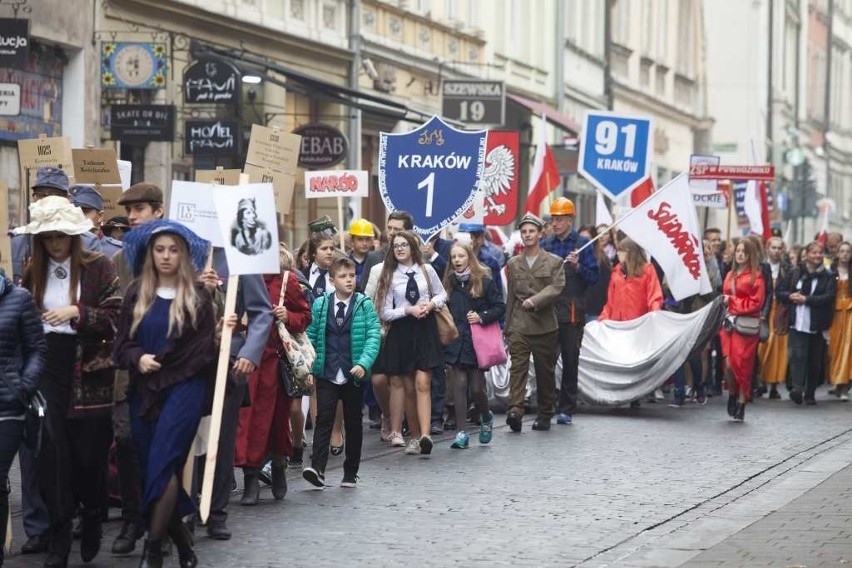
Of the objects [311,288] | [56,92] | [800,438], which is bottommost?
[800,438]

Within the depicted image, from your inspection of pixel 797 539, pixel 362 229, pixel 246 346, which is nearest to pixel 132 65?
pixel 362 229

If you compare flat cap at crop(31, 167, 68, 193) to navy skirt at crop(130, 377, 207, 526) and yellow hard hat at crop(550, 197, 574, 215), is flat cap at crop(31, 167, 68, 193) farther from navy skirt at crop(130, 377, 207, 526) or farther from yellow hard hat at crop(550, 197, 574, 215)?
yellow hard hat at crop(550, 197, 574, 215)

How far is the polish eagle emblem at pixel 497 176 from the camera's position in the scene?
2289 cm

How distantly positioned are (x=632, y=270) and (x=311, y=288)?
20.4 feet

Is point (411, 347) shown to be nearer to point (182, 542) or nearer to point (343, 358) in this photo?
point (343, 358)

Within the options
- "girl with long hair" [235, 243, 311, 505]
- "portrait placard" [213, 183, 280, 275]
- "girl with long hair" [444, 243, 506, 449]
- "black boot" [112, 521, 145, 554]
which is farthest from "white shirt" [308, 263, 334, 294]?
"black boot" [112, 521, 145, 554]

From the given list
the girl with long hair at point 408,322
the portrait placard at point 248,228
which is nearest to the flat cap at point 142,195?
the portrait placard at point 248,228

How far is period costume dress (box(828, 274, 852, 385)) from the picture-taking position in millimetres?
22875

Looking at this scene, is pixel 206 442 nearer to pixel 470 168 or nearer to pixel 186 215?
pixel 186 215

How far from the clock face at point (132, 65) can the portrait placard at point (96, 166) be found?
8.92 metres

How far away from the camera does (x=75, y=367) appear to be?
1002 centimetres

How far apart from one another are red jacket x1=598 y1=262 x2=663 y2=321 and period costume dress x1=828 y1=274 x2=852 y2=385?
3066 mm

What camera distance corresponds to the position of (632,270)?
20.6 m

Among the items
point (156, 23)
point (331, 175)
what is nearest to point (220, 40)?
point (156, 23)
